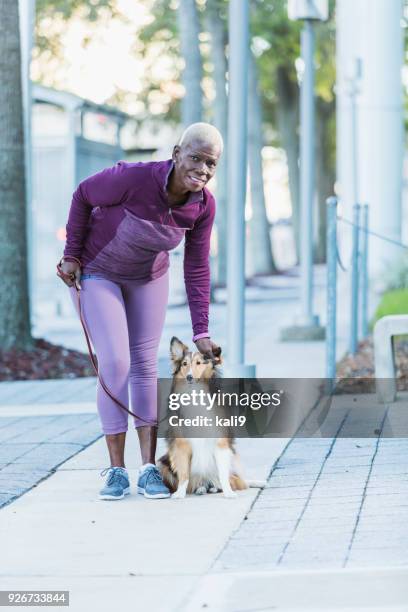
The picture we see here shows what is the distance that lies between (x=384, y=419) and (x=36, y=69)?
2433 cm

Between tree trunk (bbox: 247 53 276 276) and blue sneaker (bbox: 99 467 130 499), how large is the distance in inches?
945

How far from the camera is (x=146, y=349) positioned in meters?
6.93

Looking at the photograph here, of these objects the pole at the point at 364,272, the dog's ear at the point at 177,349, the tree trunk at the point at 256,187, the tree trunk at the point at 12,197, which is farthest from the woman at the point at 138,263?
the tree trunk at the point at 256,187

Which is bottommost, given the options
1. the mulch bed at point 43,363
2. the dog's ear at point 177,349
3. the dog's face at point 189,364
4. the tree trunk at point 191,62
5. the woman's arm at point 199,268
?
the mulch bed at point 43,363

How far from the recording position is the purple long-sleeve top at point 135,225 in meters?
6.47

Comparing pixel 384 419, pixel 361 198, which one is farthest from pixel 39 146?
pixel 384 419

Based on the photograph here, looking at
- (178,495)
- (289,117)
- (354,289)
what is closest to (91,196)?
(178,495)

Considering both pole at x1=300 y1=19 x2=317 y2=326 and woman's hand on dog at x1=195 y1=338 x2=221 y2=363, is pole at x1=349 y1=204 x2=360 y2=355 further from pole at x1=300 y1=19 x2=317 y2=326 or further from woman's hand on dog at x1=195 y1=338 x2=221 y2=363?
woman's hand on dog at x1=195 y1=338 x2=221 y2=363

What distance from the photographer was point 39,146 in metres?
20.0

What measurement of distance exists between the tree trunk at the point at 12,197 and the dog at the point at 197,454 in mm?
6398

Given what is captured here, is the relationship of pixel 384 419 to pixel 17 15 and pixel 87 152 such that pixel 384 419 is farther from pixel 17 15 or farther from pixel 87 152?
pixel 87 152

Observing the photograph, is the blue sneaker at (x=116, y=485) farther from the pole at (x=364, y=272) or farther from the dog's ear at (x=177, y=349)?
the pole at (x=364, y=272)

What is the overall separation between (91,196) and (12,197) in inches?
262

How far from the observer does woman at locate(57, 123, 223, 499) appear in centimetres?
644
